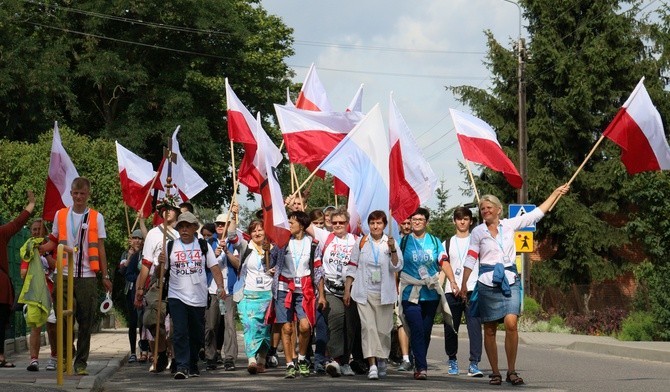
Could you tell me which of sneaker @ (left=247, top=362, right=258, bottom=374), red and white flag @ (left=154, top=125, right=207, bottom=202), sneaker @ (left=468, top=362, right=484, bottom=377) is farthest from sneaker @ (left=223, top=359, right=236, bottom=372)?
red and white flag @ (left=154, top=125, right=207, bottom=202)

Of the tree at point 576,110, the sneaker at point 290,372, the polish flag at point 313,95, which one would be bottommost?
the sneaker at point 290,372

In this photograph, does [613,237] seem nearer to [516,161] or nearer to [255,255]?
[516,161]

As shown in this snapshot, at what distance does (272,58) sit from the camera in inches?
1933

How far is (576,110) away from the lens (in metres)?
47.7

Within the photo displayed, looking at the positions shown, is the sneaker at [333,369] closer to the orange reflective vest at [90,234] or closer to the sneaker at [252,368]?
the sneaker at [252,368]

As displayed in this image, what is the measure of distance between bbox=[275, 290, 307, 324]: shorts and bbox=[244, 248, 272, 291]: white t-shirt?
41 cm

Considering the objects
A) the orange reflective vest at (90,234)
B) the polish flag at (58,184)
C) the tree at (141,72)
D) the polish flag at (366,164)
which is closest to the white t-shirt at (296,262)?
the polish flag at (366,164)

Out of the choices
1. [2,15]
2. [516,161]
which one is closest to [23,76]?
[2,15]

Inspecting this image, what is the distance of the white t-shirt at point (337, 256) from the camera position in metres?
15.5

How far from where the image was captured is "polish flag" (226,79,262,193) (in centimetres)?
1888

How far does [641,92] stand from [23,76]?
30.0 m

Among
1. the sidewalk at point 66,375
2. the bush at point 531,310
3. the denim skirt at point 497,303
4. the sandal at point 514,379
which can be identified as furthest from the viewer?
the bush at point 531,310

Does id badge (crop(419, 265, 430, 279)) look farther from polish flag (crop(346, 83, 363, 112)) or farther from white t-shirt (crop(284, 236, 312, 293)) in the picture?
polish flag (crop(346, 83, 363, 112))

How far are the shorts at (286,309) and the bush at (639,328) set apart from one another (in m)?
11.3
